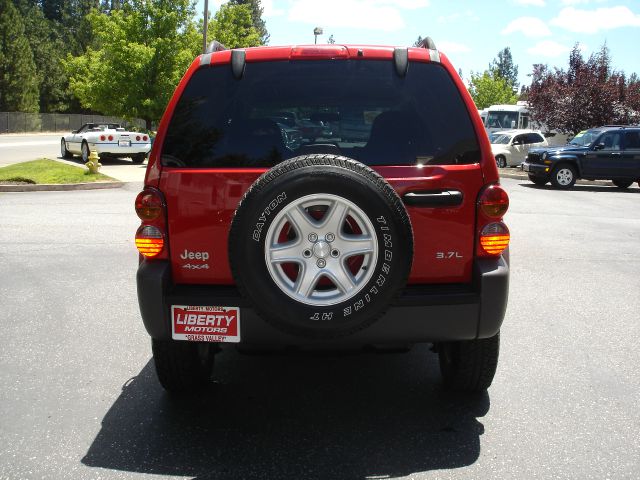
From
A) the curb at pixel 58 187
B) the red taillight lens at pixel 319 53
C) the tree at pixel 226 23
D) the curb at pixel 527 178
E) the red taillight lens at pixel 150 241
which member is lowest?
the curb at pixel 58 187

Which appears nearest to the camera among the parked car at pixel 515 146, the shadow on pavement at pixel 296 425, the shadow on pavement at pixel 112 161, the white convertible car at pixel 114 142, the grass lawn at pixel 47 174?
the shadow on pavement at pixel 296 425

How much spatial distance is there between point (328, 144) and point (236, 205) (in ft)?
1.99

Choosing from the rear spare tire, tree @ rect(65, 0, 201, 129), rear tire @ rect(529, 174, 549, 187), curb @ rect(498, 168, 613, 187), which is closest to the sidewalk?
tree @ rect(65, 0, 201, 129)

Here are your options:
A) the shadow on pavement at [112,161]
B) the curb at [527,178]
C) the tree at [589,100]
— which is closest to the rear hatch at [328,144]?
the shadow on pavement at [112,161]

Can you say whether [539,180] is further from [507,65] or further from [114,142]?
[507,65]

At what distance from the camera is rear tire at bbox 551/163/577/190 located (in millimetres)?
19219

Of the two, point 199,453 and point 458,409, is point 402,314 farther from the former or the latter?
point 199,453

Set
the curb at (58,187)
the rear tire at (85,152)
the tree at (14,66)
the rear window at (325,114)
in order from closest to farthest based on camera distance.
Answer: the rear window at (325,114)
the curb at (58,187)
the rear tire at (85,152)
the tree at (14,66)

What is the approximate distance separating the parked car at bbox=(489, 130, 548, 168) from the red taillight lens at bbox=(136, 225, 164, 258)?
2517 cm

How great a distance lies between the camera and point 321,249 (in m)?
2.92

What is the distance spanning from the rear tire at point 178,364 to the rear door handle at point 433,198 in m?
1.42

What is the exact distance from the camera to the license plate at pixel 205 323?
3119mm

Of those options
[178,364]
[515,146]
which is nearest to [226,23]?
[515,146]

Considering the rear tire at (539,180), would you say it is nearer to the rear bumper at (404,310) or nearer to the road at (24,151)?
the road at (24,151)
